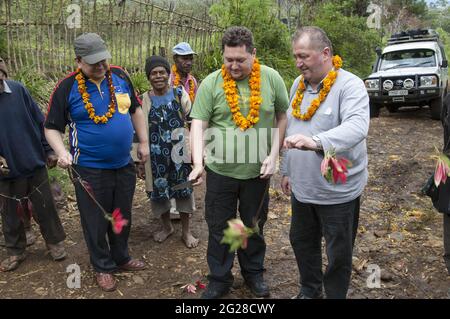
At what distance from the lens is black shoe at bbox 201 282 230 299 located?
3.48 m

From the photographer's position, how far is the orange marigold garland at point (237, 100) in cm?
316

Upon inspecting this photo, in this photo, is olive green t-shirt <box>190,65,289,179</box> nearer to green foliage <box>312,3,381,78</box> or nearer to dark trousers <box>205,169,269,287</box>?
dark trousers <box>205,169,269,287</box>

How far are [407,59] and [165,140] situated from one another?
8.67 m

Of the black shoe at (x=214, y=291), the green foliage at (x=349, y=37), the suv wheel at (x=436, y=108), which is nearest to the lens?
the black shoe at (x=214, y=291)

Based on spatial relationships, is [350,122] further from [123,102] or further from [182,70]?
[182,70]

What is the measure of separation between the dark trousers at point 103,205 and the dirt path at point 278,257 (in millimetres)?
290

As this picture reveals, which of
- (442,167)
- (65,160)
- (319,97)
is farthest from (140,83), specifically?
(442,167)

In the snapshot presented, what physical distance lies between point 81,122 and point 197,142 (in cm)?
97

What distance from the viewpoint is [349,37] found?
14.9 metres

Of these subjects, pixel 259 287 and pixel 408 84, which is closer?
pixel 259 287

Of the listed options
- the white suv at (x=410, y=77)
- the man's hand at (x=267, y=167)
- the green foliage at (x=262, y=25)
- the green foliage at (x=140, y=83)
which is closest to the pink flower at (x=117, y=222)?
the man's hand at (x=267, y=167)

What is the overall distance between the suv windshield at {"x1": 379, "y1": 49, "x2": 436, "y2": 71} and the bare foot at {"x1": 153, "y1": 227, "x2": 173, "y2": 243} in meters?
8.20

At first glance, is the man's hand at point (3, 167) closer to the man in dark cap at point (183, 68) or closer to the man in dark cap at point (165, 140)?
the man in dark cap at point (165, 140)

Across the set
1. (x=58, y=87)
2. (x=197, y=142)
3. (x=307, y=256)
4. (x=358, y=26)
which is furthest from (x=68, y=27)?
(x=358, y=26)
